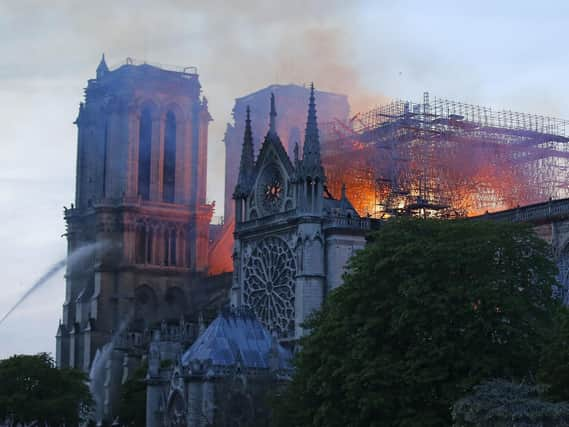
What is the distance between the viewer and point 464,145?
87.5 metres

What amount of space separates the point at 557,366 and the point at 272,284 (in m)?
36.9

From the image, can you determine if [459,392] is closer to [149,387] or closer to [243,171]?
[149,387]

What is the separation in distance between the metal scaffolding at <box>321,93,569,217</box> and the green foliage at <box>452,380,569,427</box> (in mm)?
38151

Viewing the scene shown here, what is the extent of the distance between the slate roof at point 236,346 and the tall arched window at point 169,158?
43.5m

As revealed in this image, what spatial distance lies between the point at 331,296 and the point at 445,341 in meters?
7.50

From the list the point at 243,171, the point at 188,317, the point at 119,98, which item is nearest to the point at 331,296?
the point at 243,171

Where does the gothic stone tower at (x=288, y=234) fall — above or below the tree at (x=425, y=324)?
above

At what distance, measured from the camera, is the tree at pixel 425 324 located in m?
47.6

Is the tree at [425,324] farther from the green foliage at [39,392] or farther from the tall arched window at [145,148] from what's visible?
the tall arched window at [145,148]

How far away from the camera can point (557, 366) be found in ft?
146

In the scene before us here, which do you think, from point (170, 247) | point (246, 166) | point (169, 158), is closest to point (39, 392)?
point (246, 166)

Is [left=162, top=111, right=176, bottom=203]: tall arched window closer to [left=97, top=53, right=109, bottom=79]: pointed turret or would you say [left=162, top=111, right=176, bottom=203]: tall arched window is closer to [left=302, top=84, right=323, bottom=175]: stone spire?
[left=97, top=53, right=109, bottom=79]: pointed turret

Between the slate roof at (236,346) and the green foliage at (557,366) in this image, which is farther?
the slate roof at (236,346)

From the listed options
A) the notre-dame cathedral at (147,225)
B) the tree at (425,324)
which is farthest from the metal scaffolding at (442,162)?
the tree at (425,324)
